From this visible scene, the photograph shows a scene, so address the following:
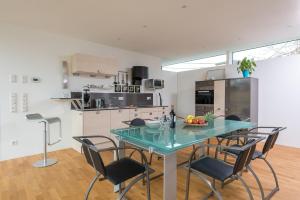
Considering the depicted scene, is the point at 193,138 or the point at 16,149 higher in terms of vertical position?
the point at 193,138

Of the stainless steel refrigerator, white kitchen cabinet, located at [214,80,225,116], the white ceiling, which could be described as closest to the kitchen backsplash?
the white ceiling

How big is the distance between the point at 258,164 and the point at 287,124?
73.6 inches

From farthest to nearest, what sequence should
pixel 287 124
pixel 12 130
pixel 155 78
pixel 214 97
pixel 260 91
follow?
1. pixel 155 78
2. pixel 214 97
3. pixel 260 91
4. pixel 287 124
5. pixel 12 130

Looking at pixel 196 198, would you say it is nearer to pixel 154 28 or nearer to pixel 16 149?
pixel 154 28

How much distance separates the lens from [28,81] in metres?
3.55

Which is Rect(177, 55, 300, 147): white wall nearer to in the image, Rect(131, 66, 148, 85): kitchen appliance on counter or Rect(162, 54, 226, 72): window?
Rect(162, 54, 226, 72): window

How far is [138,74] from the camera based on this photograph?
517 cm

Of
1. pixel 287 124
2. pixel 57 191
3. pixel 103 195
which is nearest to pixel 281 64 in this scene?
pixel 287 124

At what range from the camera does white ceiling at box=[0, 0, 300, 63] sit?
8.73ft

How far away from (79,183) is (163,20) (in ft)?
9.77

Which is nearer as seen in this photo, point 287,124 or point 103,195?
point 103,195

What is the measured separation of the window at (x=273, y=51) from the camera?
4287 millimetres

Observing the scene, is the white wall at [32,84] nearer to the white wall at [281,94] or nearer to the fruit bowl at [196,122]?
the fruit bowl at [196,122]

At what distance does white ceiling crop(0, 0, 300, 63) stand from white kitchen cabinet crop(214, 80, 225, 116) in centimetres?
106
